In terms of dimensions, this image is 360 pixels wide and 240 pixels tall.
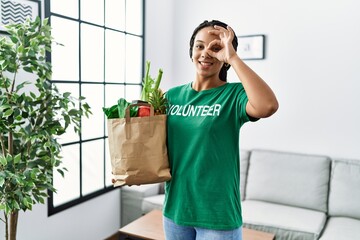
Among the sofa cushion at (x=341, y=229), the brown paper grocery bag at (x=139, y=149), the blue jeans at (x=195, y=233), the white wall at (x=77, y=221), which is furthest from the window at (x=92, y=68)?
the sofa cushion at (x=341, y=229)

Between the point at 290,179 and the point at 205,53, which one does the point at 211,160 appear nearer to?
the point at 205,53

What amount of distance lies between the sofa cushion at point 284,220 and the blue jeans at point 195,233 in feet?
4.44

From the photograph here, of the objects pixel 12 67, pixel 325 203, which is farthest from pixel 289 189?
pixel 12 67

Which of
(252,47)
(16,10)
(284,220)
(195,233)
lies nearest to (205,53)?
(195,233)

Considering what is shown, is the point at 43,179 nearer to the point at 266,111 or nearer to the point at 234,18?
the point at 266,111

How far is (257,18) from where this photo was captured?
3.12m

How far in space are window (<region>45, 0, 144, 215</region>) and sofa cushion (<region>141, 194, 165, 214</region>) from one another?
13.8 inches

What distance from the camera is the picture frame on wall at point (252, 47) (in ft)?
10.2

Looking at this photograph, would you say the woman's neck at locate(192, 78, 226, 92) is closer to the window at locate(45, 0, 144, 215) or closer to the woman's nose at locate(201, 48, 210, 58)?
the woman's nose at locate(201, 48, 210, 58)

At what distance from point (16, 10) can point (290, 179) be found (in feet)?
7.66

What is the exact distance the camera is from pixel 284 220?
245 cm

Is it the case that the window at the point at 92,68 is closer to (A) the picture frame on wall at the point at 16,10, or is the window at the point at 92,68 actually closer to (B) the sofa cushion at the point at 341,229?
(A) the picture frame on wall at the point at 16,10

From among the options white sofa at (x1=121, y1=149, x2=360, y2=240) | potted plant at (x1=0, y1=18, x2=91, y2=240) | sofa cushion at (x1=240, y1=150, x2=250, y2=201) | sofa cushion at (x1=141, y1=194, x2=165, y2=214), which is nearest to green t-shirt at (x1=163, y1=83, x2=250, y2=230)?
potted plant at (x1=0, y1=18, x2=91, y2=240)

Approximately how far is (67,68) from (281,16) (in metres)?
1.89
